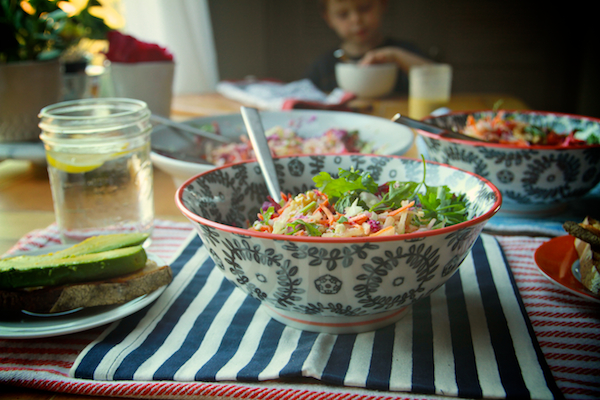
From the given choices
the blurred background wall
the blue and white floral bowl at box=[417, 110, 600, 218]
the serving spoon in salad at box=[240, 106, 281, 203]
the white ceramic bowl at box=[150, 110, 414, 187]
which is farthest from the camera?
the blurred background wall

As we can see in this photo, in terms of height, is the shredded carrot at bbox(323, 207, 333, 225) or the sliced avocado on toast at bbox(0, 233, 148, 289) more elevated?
the shredded carrot at bbox(323, 207, 333, 225)

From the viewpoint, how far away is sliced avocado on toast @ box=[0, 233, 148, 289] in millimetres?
599

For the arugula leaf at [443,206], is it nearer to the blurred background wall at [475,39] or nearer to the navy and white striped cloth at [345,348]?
the navy and white striped cloth at [345,348]

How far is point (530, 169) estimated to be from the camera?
888mm

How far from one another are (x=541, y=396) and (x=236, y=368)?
33cm

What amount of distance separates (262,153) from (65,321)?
388mm

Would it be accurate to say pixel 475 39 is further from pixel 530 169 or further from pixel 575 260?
pixel 575 260

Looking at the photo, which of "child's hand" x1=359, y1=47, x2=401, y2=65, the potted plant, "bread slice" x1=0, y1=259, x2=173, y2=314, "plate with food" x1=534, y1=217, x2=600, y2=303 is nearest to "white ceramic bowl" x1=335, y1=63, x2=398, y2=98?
"child's hand" x1=359, y1=47, x2=401, y2=65

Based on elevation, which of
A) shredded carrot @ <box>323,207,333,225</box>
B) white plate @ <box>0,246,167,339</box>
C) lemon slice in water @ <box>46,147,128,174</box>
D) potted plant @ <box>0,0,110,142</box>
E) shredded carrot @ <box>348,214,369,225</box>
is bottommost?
white plate @ <box>0,246,167,339</box>

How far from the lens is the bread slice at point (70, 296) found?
1.95 feet

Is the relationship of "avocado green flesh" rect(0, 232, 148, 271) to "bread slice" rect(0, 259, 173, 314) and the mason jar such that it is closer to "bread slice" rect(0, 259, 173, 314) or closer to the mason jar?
"bread slice" rect(0, 259, 173, 314)

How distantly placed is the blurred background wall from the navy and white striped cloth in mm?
4565

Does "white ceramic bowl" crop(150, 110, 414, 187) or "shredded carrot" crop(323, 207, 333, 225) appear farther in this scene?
"white ceramic bowl" crop(150, 110, 414, 187)

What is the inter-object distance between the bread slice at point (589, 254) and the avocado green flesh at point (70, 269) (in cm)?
60
